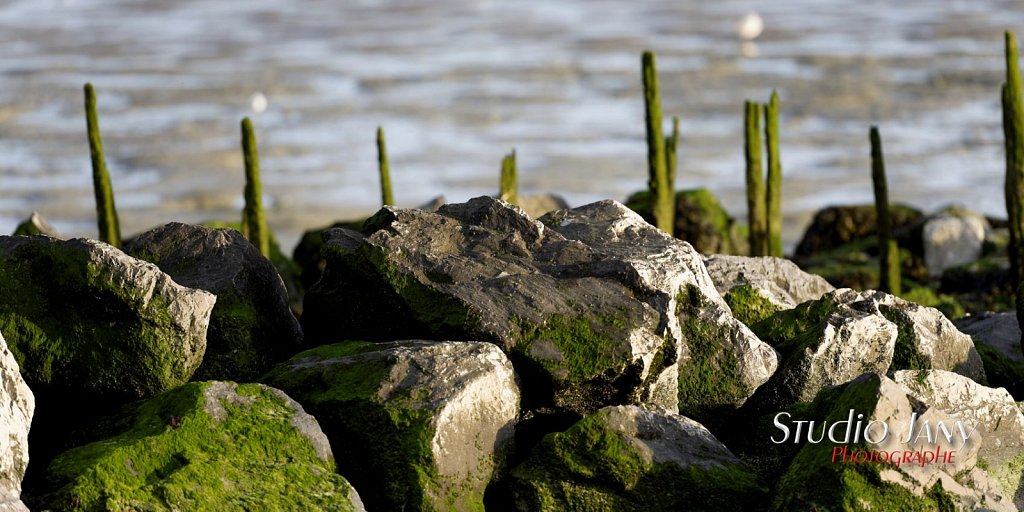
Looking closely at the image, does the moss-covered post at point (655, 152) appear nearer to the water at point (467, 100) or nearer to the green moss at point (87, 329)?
the water at point (467, 100)

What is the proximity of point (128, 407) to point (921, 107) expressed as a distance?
110 feet

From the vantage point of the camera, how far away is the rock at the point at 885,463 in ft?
27.0

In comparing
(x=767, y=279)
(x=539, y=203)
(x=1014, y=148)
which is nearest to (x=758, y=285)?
(x=767, y=279)

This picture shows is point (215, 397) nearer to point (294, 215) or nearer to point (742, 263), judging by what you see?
point (742, 263)

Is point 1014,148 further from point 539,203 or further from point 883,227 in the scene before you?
point 539,203

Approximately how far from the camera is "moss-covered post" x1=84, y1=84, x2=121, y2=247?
1981 cm

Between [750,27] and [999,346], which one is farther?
[750,27]

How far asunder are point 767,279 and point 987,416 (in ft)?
11.1

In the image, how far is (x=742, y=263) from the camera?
12.5m

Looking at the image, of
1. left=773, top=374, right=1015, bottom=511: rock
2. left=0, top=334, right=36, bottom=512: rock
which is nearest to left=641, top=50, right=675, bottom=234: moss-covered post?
left=773, top=374, right=1015, bottom=511: rock

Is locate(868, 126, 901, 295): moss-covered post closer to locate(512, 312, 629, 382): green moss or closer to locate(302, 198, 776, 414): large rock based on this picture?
locate(302, 198, 776, 414): large rock

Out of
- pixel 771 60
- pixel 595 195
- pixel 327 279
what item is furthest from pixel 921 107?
pixel 327 279

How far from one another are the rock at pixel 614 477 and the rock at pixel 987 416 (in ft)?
4.84

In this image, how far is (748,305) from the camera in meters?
11.7
